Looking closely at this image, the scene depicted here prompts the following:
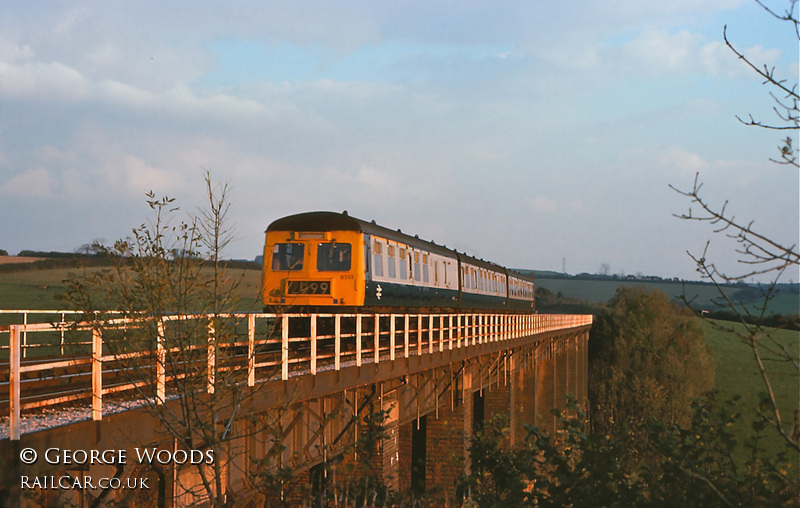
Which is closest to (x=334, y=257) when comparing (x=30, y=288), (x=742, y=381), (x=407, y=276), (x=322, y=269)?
(x=322, y=269)

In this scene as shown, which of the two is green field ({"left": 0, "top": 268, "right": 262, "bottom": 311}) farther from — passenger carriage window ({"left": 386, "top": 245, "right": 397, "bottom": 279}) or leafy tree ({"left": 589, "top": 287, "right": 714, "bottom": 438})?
leafy tree ({"left": 589, "top": 287, "right": 714, "bottom": 438})

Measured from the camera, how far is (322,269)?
16.6 metres

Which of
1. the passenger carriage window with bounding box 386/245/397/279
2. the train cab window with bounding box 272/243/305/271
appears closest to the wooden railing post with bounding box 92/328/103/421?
the train cab window with bounding box 272/243/305/271

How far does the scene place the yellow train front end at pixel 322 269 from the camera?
16.3m

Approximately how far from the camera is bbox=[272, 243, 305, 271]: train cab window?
16875 mm

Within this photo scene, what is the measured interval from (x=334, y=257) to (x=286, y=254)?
3.77ft

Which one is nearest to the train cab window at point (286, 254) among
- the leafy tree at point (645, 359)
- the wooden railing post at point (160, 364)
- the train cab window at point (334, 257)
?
the train cab window at point (334, 257)

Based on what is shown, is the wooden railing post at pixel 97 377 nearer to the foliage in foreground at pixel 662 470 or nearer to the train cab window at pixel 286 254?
the foliage in foreground at pixel 662 470

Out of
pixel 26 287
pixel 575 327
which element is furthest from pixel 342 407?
pixel 575 327

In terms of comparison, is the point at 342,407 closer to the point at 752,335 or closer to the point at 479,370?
the point at 752,335

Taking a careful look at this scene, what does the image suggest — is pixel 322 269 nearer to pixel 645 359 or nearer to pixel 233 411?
pixel 233 411

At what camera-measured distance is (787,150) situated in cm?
448

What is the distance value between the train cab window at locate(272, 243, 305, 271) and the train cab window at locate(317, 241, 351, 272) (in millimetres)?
463

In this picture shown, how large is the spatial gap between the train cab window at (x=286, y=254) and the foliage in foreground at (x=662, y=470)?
33.6 ft
